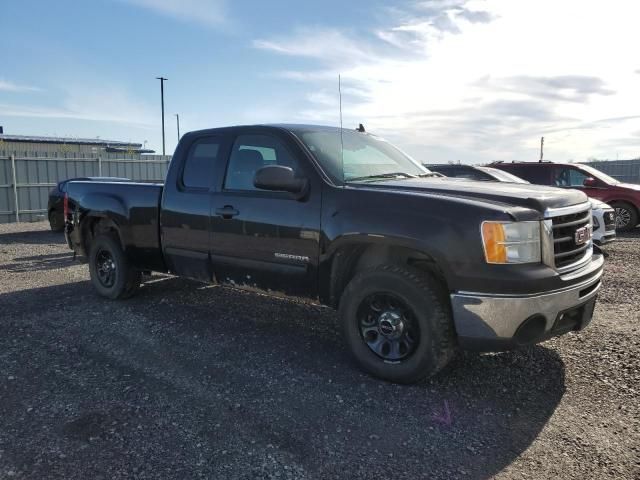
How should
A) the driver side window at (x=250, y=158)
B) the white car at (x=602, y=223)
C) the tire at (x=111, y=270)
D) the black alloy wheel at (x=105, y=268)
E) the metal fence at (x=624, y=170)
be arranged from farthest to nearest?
the metal fence at (x=624, y=170), the white car at (x=602, y=223), the black alloy wheel at (x=105, y=268), the tire at (x=111, y=270), the driver side window at (x=250, y=158)

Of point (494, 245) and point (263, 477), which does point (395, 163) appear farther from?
point (263, 477)

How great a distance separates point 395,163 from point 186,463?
3.24 m

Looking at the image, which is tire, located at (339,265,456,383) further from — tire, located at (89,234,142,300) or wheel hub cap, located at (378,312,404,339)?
tire, located at (89,234,142,300)

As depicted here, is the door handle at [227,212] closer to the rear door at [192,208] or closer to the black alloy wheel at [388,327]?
the rear door at [192,208]

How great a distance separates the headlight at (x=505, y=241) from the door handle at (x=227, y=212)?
2265mm

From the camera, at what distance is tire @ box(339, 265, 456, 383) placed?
11.9 ft

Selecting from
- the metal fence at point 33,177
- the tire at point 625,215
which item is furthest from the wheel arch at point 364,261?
the metal fence at point 33,177

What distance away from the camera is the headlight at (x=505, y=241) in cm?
336

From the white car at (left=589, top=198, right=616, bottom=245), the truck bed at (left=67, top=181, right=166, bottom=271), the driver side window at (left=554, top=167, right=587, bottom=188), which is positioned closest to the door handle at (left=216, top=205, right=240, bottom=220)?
the truck bed at (left=67, top=181, right=166, bottom=271)

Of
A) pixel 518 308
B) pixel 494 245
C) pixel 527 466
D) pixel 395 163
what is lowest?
pixel 527 466

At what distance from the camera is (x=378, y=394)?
373 centimetres

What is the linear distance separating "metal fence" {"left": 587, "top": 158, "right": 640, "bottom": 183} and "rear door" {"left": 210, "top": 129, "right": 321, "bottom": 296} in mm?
21919

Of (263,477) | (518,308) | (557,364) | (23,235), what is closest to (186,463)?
(263,477)

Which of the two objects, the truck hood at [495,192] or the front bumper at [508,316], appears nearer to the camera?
the front bumper at [508,316]
